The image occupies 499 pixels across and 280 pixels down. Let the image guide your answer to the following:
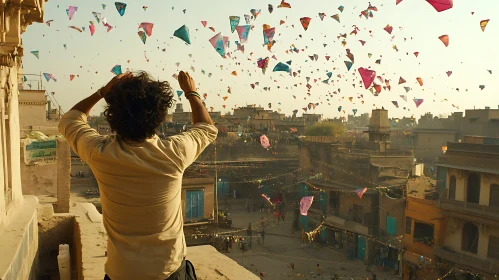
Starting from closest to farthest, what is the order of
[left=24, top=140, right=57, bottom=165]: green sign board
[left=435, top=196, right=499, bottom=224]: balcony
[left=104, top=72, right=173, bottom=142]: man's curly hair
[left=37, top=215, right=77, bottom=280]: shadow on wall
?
[left=104, top=72, right=173, bottom=142]: man's curly hair < [left=37, top=215, right=77, bottom=280]: shadow on wall < [left=24, top=140, right=57, bottom=165]: green sign board < [left=435, top=196, right=499, bottom=224]: balcony

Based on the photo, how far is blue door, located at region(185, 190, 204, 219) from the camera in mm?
23948

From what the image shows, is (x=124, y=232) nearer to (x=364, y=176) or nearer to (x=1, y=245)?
(x=1, y=245)

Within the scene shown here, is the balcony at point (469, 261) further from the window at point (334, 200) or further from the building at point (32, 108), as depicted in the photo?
the building at point (32, 108)

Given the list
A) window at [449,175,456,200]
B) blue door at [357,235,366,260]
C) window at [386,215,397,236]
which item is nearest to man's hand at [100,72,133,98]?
window at [449,175,456,200]

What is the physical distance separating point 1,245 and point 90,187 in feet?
71.0

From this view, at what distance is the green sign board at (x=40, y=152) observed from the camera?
12562mm

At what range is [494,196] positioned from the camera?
2012cm

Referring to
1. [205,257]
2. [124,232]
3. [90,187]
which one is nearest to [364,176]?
[90,187]

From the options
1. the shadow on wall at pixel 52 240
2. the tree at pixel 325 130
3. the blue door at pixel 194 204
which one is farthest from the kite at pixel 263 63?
the tree at pixel 325 130

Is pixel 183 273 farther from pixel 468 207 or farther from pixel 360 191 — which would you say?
pixel 360 191

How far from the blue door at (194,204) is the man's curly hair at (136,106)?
2212 cm

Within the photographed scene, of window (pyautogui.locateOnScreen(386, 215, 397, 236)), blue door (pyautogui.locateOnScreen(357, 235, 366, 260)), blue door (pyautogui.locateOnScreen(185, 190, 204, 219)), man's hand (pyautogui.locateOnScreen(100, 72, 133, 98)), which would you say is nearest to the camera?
man's hand (pyautogui.locateOnScreen(100, 72, 133, 98))

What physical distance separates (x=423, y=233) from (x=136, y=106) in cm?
2368

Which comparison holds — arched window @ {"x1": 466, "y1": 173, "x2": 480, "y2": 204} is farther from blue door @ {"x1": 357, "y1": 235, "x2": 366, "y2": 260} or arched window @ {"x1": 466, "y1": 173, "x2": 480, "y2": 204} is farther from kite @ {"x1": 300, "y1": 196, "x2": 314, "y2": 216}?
kite @ {"x1": 300, "y1": 196, "x2": 314, "y2": 216}
